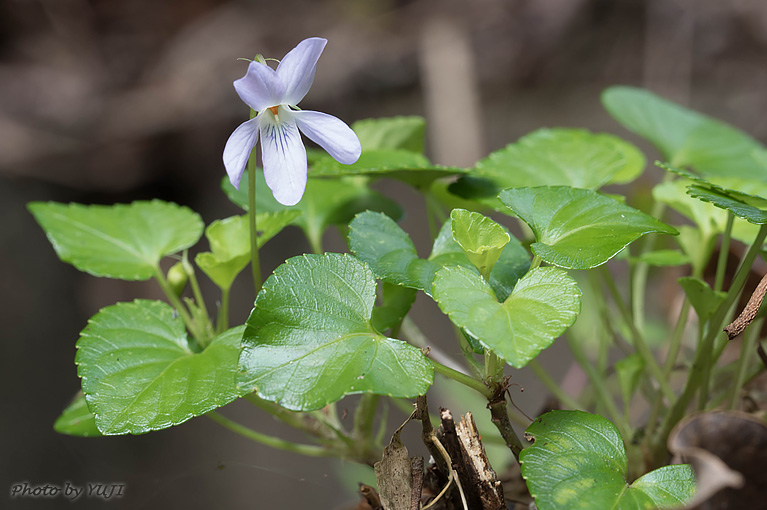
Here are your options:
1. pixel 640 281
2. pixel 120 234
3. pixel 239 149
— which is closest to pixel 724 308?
pixel 640 281

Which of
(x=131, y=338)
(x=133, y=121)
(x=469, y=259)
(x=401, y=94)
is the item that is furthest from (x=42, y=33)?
(x=469, y=259)

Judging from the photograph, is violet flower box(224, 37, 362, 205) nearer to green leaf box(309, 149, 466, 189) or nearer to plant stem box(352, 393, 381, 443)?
green leaf box(309, 149, 466, 189)

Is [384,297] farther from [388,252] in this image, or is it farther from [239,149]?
[239,149]

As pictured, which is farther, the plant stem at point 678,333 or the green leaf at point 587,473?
the plant stem at point 678,333

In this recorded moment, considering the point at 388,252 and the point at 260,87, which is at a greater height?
the point at 260,87

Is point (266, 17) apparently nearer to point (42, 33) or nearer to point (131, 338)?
point (42, 33)

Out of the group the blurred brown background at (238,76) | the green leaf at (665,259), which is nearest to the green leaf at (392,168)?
the green leaf at (665,259)

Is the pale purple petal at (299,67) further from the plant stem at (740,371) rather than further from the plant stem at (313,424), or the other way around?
the plant stem at (740,371)
